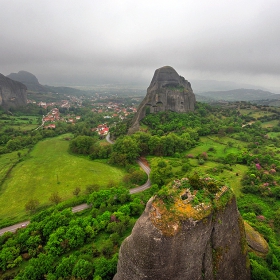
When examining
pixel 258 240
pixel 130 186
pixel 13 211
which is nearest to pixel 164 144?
pixel 130 186

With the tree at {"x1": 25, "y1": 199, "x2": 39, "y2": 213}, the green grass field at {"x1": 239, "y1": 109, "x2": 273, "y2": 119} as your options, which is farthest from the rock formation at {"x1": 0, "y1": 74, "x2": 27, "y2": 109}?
the green grass field at {"x1": 239, "y1": 109, "x2": 273, "y2": 119}

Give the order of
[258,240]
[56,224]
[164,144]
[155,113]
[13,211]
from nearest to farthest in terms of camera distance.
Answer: [258,240] < [56,224] < [13,211] < [164,144] < [155,113]

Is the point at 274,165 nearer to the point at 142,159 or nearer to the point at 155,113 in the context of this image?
the point at 142,159

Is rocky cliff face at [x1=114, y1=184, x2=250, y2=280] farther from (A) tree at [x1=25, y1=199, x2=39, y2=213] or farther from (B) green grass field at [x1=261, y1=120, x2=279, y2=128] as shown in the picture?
(B) green grass field at [x1=261, y1=120, x2=279, y2=128]

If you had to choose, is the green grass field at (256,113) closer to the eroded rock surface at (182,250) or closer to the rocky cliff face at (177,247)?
the eroded rock surface at (182,250)

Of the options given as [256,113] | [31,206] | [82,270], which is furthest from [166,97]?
[82,270]

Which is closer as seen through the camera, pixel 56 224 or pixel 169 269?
pixel 169 269
